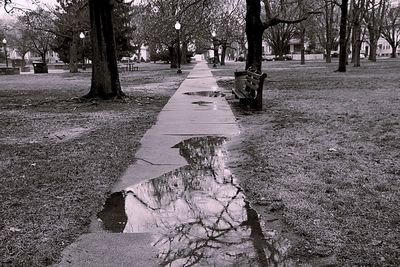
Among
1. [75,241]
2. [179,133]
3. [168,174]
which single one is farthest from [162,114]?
[75,241]

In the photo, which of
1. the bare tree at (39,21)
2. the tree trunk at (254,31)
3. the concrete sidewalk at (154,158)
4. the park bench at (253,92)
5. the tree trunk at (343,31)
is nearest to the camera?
the concrete sidewalk at (154,158)

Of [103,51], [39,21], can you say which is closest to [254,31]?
[103,51]

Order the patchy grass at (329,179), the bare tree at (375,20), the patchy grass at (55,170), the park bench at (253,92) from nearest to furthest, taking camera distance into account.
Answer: the patchy grass at (329,179) < the patchy grass at (55,170) < the park bench at (253,92) < the bare tree at (375,20)

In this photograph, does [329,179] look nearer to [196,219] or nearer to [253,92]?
[196,219]

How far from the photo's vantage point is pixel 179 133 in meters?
8.73

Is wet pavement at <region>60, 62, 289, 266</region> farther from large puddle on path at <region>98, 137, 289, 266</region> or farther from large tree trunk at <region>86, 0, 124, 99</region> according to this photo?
large tree trunk at <region>86, 0, 124, 99</region>

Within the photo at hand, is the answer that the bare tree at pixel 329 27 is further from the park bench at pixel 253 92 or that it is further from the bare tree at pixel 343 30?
the park bench at pixel 253 92

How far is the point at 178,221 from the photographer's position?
426 centimetres

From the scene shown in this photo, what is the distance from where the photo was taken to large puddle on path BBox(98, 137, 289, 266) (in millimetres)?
3516

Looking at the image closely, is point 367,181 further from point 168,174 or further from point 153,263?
point 153,263

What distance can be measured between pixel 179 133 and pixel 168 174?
115 inches

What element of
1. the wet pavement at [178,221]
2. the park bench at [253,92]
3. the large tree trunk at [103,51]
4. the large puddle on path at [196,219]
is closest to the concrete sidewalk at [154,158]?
the wet pavement at [178,221]

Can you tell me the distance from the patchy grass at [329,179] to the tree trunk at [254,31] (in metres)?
7.80

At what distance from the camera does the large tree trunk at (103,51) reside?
1419cm
